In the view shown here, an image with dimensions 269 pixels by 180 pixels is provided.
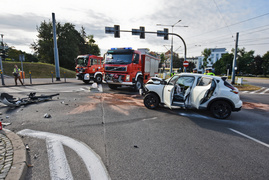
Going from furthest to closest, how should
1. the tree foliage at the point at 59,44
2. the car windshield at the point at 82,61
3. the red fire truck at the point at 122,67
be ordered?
the tree foliage at the point at 59,44, the car windshield at the point at 82,61, the red fire truck at the point at 122,67

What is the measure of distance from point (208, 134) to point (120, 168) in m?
2.79

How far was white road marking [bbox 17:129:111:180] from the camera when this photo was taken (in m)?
2.37

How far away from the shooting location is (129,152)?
305 centimetres

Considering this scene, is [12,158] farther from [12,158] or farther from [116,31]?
[116,31]

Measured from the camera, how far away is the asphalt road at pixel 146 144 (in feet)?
8.19

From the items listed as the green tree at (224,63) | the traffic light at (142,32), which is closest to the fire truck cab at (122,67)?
the traffic light at (142,32)

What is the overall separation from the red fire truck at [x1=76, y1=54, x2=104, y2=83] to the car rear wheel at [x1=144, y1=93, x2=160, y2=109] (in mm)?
10807

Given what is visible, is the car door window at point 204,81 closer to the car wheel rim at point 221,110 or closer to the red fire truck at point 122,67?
the car wheel rim at point 221,110

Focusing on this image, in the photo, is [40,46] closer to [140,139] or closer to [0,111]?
[0,111]

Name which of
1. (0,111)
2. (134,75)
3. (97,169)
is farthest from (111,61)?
(97,169)

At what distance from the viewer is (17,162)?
2475mm

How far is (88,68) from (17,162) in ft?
46.1

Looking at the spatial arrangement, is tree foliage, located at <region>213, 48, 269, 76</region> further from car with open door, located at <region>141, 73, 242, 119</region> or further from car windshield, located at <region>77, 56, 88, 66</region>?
car with open door, located at <region>141, 73, 242, 119</region>

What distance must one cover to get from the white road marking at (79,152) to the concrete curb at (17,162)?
435mm
